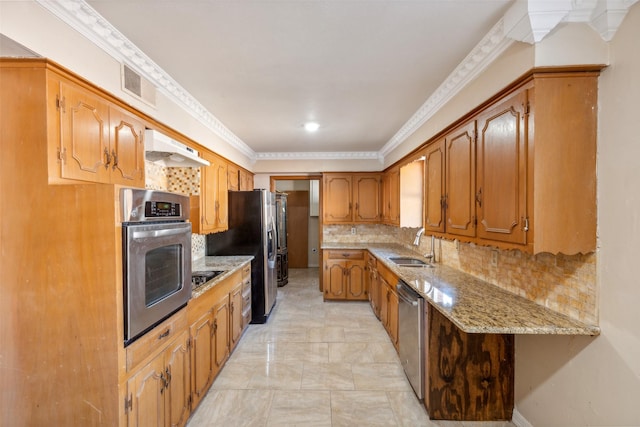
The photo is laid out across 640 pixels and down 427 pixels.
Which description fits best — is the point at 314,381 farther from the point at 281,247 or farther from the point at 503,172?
the point at 281,247

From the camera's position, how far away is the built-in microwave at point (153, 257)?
4.23ft

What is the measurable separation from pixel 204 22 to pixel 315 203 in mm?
5940

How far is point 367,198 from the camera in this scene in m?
4.86

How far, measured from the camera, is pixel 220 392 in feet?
7.64

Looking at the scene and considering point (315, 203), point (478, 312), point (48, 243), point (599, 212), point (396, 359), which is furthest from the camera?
point (315, 203)

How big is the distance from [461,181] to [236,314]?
247 cm

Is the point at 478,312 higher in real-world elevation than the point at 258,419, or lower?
higher

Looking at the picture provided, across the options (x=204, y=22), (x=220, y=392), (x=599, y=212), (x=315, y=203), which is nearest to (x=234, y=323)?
(x=220, y=392)

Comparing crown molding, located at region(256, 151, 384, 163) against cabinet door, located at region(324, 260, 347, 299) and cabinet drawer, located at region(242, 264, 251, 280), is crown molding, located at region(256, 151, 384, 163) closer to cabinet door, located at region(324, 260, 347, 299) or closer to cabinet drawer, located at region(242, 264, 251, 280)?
cabinet door, located at region(324, 260, 347, 299)

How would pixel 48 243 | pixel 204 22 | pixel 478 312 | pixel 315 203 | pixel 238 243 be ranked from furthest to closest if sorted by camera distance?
1. pixel 315 203
2. pixel 238 243
3. pixel 478 312
4. pixel 204 22
5. pixel 48 243

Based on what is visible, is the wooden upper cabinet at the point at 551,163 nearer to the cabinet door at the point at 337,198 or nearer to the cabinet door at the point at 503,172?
the cabinet door at the point at 503,172

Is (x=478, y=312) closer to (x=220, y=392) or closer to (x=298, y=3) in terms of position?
(x=298, y=3)

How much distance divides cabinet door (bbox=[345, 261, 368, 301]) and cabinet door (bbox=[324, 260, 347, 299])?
0.08 m

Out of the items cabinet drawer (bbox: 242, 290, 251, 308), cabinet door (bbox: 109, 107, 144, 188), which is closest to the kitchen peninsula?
cabinet drawer (bbox: 242, 290, 251, 308)
